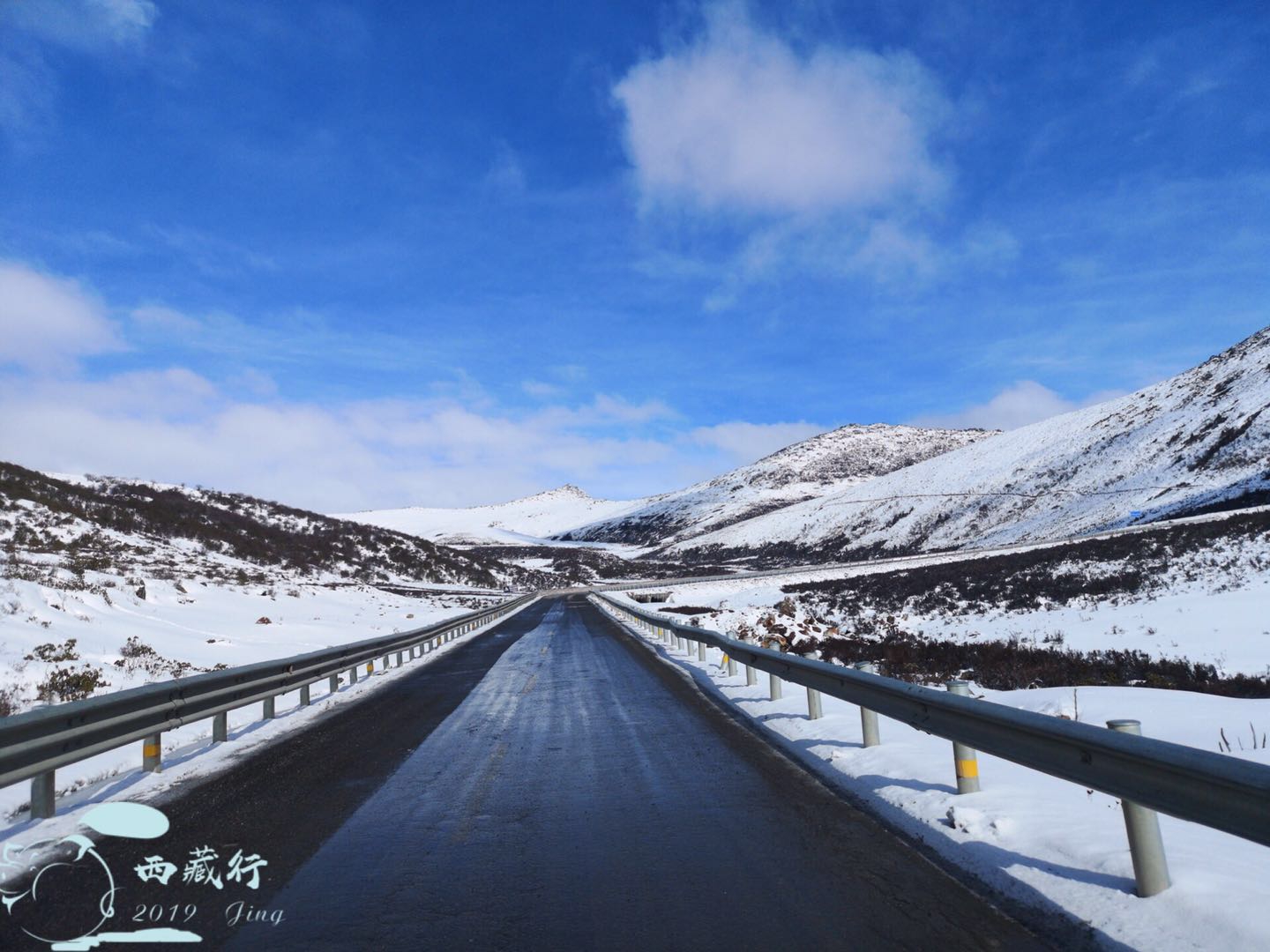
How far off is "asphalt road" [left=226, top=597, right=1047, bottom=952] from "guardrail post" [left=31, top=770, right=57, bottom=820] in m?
1.83

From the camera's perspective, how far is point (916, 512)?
101750 mm

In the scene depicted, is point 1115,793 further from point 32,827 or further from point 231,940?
point 32,827

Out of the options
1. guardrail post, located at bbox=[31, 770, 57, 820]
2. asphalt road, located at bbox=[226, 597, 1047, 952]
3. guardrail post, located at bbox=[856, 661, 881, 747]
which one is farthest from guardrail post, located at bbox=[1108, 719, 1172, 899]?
guardrail post, located at bbox=[31, 770, 57, 820]

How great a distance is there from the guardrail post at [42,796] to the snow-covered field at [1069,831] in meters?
6.25

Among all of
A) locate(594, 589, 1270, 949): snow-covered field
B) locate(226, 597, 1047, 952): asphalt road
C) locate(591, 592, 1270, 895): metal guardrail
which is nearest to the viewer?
→ locate(591, 592, 1270, 895): metal guardrail

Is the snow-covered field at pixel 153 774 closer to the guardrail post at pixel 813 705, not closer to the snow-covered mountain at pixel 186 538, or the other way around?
the guardrail post at pixel 813 705

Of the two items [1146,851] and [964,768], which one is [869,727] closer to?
[964,768]

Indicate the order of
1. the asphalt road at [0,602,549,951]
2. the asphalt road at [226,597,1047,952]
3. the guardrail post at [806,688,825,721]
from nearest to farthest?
the asphalt road at [226,597,1047,952], the asphalt road at [0,602,549,951], the guardrail post at [806,688,825,721]

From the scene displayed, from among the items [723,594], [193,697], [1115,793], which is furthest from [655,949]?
[723,594]

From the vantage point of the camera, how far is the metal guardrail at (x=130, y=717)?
18.8ft

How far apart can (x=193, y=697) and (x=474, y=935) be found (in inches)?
240

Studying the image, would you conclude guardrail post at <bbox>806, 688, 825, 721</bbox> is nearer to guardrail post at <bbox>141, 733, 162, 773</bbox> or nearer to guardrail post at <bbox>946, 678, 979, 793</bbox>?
guardrail post at <bbox>946, 678, 979, 793</bbox>

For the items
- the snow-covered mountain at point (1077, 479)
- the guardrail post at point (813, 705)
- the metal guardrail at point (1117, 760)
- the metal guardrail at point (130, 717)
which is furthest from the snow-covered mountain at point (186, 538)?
the snow-covered mountain at point (1077, 479)

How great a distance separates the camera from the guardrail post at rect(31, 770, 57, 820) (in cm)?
609
